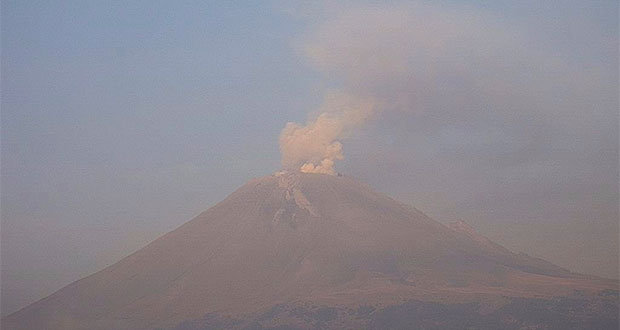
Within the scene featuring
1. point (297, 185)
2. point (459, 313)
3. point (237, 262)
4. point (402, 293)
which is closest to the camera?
point (459, 313)

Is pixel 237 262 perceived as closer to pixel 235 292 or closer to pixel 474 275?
pixel 235 292

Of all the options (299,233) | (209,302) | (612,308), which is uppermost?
(299,233)

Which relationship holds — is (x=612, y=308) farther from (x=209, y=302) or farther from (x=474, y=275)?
(x=209, y=302)

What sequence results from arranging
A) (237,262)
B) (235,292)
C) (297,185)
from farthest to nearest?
1. (297,185)
2. (237,262)
3. (235,292)

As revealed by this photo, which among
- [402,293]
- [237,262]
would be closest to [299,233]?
[237,262]

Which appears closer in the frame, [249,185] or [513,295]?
[513,295]

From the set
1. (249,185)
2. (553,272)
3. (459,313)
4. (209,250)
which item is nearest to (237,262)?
(209,250)

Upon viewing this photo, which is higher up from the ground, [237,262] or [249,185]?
[249,185]
